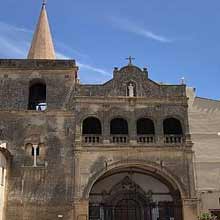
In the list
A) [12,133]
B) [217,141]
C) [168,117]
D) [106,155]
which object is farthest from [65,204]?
[217,141]

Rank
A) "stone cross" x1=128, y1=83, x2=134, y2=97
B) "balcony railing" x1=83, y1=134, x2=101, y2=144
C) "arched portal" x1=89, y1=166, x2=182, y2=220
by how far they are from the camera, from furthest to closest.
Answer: "stone cross" x1=128, y1=83, x2=134, y2=97
"arched portal" x1=89, y1=166, x2=182, y2=220
"balcony railing" x1=83, y1=134, x2=101, y2=144

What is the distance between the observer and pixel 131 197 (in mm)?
25859

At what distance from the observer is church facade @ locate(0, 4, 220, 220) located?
2345cm

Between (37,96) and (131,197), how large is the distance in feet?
30.0

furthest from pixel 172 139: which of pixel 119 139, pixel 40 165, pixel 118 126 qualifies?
pixel 40 165

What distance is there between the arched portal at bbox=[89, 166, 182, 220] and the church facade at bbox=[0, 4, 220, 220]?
0.06 meters

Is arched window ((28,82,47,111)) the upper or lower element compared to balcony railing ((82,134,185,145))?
upper

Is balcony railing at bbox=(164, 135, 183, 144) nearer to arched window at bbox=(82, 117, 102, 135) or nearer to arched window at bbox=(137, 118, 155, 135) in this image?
arched window at bbox=(137, 118, 155, 135)

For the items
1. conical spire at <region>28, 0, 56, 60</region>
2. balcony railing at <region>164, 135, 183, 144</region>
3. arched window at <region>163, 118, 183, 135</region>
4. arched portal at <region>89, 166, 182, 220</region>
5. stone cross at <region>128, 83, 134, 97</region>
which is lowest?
arched portal at <region>89, 166, 182, 220</region>

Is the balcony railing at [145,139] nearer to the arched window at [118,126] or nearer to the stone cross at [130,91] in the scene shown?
the arched window at [118,126]

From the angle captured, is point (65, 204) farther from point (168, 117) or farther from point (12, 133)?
point (168, 117)

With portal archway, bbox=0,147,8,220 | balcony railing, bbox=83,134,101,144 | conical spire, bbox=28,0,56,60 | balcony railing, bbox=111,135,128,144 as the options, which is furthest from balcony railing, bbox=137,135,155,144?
conical spire, bbox=28,0,56,60

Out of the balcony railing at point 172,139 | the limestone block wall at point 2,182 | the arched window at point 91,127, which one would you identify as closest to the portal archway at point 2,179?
the limestone block wall at point 2,182

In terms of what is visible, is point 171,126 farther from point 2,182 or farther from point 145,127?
point 2,182
